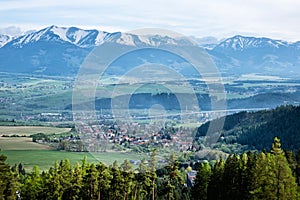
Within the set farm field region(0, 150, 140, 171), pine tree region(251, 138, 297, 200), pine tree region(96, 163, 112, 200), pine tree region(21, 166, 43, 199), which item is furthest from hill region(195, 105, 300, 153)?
pine tree region(21, 166, 43, 199)

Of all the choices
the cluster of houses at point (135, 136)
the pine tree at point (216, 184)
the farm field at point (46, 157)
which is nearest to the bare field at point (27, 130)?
the farm field at point (46, 157)

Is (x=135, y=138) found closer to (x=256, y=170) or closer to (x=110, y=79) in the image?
(x=256, y=170)

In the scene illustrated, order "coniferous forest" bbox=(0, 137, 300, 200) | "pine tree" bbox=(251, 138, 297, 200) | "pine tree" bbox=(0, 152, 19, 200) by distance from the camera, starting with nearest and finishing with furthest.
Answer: "pine tree" bbox=(251, 138, 297, 200) < "coniferous forest" bbox=(0, 137, 300, 200) < "pine tree" bbox=(0, 152, 19, 200)

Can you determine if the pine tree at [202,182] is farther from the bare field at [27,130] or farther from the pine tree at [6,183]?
the bare field at [27,130]

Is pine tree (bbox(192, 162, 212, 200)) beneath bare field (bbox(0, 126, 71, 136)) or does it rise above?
above

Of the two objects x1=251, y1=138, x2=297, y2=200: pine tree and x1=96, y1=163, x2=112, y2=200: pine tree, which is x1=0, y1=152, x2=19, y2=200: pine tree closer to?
x1=96, y1=163, x2=112, y2=200: pine tree

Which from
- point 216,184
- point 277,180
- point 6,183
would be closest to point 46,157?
point 6,183

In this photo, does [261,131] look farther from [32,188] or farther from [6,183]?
[6,183]
